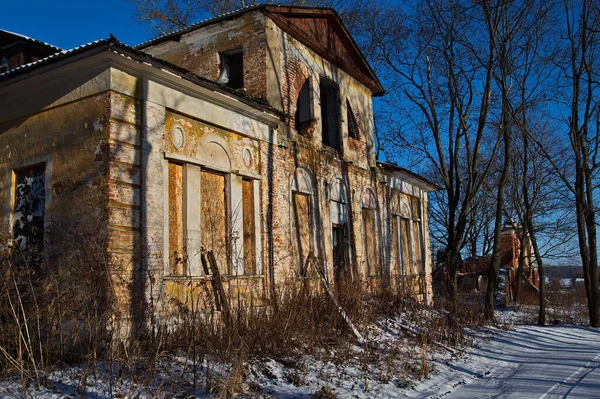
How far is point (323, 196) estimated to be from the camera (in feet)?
46.9

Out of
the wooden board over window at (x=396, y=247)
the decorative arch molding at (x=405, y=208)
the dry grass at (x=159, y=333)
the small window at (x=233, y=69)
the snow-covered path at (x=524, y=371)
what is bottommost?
the snow-covered path at (x=524, y=371)

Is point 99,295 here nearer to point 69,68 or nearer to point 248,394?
point 248,394

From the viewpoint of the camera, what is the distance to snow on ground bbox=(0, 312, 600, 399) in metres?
6.19

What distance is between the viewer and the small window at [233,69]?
44.5 ft

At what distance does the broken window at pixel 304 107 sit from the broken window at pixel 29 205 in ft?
22.7

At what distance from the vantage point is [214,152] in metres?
10.8

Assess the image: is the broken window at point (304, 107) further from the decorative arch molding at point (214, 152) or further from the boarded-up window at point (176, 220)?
the boarded-up window at point (176, 220)

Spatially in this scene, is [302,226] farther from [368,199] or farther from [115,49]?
[115,49]

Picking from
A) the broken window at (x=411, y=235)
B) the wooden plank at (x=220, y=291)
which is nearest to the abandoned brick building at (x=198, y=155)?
the wooden plank at (x=220, y=291)

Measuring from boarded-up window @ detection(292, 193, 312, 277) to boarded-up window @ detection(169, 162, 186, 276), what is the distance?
149 inches

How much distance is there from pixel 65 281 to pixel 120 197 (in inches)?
61.1

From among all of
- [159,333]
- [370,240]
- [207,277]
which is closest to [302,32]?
Answer: [370,240]

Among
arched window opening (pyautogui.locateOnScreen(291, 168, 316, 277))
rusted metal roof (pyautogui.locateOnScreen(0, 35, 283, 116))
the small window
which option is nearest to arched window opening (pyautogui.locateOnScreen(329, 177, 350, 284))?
arched window opening (pyautogui.locateOnScreen(291, 168, 316, 277))

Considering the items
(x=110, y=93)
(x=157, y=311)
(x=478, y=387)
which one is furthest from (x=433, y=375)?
(x=110, y=93)
